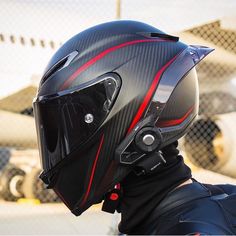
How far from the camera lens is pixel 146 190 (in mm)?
1190

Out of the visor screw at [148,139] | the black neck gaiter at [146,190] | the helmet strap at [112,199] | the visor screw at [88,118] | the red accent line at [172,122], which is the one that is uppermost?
the visor screw at [88,118]

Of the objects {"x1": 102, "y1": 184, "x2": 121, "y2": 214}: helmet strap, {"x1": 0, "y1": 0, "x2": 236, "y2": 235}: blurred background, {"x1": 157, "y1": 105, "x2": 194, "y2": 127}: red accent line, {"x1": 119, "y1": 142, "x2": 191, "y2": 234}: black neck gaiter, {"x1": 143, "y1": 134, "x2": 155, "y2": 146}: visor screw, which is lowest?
{"x1": 0, "y1": 0, "x2": 236, "y2": 235}: blurred background

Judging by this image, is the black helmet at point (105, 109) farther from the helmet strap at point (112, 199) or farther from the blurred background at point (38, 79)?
the blurred background at point (38, 79)

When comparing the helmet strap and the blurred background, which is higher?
the helmet strap

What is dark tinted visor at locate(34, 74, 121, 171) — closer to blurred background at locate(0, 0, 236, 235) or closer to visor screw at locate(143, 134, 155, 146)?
visor screw at locate(143, 134, 155, 146)

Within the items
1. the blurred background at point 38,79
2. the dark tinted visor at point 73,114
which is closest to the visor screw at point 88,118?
the dark tinted visor at point 73,114

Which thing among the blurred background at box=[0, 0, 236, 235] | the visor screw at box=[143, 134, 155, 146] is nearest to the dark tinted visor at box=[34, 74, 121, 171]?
the visor screw at box=[143, 134, 155, 146]

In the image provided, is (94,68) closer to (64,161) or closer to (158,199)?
(64,161)

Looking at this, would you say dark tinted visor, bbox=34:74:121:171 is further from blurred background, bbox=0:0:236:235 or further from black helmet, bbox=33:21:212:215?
blurred background, bbox=0:0:236:235

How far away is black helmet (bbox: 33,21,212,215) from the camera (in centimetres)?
122

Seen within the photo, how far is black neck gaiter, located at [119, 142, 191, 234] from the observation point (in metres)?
1.17

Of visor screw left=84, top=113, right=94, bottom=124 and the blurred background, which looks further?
the blurred background

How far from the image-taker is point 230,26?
21.1ft

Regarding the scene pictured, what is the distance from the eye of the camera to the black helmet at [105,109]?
1.22 m
